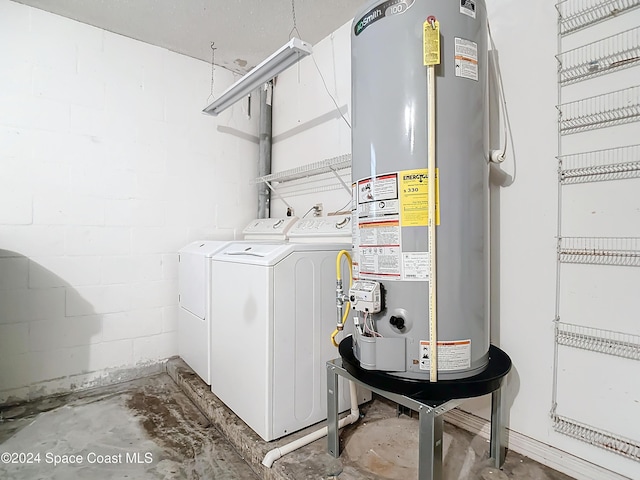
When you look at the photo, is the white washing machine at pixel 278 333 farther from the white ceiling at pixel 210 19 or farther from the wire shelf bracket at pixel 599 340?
the white ceiling at pixel 210 19

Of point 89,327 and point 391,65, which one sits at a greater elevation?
point 391,65

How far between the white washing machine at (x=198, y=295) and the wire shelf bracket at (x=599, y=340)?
169cm

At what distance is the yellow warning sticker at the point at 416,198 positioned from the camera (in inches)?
43.9

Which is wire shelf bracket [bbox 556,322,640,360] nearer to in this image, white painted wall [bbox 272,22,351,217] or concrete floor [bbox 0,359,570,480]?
concrete floor [bbox 0,359,570,480]

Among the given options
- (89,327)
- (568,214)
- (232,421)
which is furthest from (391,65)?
(89,327)

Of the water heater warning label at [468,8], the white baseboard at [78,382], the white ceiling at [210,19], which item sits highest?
the white ceiling at [210,19]

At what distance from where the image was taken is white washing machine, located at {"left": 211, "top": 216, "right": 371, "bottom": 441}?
1491mm

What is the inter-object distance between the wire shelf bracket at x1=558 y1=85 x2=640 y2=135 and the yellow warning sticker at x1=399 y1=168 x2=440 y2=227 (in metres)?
0.67

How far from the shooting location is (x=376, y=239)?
47.3 inches

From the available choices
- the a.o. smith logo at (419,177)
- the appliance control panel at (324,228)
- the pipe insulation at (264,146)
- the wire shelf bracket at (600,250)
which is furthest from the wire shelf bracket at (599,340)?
the pipe insulation at (264,146)

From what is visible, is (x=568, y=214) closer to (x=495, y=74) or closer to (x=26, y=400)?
(x=495, y=74)

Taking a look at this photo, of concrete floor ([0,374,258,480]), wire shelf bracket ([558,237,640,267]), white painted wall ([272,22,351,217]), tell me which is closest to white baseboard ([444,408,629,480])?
wire shelf bracket ([558,237,640,267])

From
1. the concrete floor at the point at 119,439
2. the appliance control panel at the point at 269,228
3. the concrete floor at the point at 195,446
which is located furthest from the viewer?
the appliance control panel at the point at 269,228

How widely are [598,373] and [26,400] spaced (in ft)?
10.2
